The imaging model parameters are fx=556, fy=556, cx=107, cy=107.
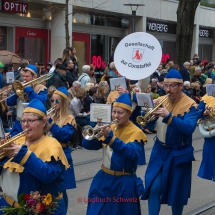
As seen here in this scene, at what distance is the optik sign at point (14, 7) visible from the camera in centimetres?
1813

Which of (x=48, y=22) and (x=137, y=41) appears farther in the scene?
(x=48, y=22)

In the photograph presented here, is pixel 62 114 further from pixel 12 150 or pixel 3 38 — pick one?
pixel 3 38

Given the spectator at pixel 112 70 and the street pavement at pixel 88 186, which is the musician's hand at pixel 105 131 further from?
the spectator at pixel 112 70

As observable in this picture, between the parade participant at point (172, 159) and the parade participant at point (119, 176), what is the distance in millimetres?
1060

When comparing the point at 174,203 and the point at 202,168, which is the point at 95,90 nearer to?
the point at 202,168

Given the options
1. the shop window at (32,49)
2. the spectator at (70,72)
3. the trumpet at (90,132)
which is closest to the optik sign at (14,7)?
the shop window at (32,49)

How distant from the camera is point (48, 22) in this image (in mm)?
20906

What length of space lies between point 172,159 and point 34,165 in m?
2.62

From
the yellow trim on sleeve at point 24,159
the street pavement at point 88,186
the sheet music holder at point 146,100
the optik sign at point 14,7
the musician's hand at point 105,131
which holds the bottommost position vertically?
the street pavement at point 88,186

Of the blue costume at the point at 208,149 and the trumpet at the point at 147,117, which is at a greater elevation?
the trumpet at the point at 147,117

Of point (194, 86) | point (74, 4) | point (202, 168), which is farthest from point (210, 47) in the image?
point (202, 168)

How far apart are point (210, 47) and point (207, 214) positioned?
29517mm

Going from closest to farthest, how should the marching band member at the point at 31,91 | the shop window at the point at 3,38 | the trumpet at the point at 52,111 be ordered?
1. the trumpet at the point at 52,111
2. the marching band member at the point at 31,91
3. the shop window at the point at 3,38

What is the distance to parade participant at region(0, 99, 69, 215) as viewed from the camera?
414 centimetres
